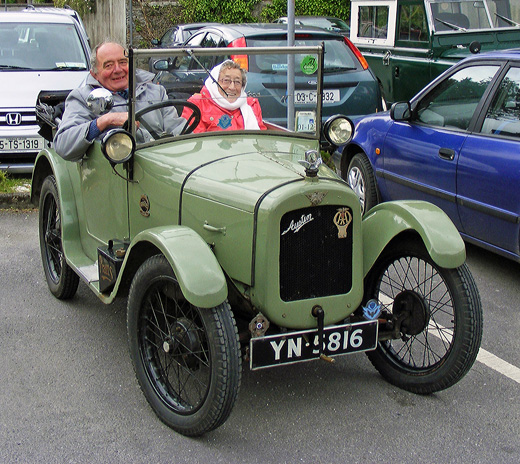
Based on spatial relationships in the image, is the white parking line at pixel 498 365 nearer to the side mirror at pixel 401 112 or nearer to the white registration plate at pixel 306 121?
the white registration plate at pixel 306 121

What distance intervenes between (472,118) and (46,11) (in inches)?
256

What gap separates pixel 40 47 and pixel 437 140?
533cm

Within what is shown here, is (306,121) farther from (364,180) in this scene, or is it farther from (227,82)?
(364,180)

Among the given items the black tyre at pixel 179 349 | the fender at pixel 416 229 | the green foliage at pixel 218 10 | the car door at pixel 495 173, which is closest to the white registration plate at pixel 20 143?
the car door at pixel 495 173

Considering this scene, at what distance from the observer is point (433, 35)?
10344 mm

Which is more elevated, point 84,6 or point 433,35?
point 84,6

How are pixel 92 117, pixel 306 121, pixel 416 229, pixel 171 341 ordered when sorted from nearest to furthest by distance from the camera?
pixel 171 341, pixel 416 229, pixel 306 121, pixel 92 117

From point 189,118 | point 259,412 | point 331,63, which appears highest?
point 331,63

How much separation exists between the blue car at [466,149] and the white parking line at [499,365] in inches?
45.3

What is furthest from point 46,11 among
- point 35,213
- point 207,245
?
point 207,245

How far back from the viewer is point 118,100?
179 inches

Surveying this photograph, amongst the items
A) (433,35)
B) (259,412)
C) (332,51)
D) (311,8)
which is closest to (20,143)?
(332,51)

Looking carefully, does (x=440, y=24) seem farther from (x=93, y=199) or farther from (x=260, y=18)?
(x=260, y=18)

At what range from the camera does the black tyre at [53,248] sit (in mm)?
4895
